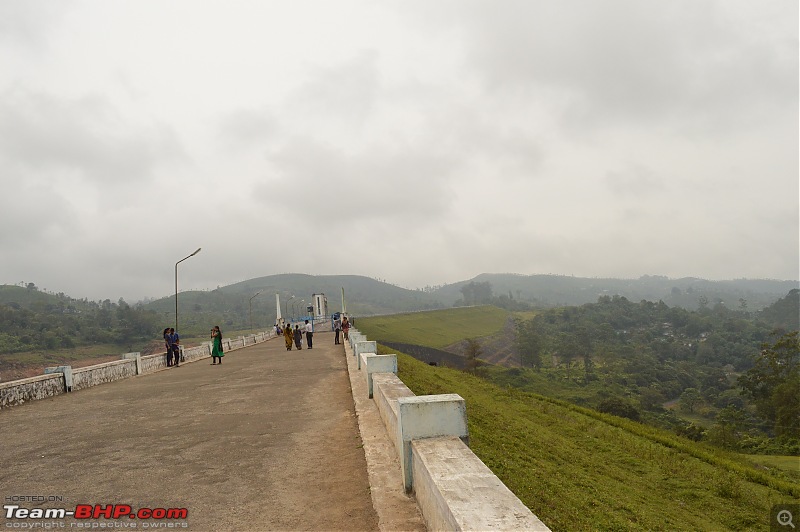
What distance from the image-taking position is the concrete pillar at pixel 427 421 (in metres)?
5.01

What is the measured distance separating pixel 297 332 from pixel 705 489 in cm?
1981

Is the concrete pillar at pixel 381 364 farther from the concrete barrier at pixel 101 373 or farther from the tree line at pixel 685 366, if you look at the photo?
the tree line at pixel 685 366

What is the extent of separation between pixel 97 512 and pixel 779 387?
180 feet

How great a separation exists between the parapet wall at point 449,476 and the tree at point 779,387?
48940 millimetres

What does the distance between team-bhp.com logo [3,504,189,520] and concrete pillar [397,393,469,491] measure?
7.33ft

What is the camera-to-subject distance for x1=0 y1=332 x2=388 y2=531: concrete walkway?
497 cm

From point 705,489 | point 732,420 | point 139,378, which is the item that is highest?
point 139,378

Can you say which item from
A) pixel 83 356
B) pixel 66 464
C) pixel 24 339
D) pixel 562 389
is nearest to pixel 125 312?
pixel 24 339

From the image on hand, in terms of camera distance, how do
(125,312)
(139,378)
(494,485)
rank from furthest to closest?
(125,312) → (139,378) → (494,485)

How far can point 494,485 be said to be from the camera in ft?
12.4

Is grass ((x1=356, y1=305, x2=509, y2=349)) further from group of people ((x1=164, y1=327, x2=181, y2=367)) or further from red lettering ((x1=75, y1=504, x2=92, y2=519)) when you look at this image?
red lettering ((x1=75, y1=504, x2=92, y2=519))

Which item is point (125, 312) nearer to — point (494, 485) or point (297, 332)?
point (297, 332)
